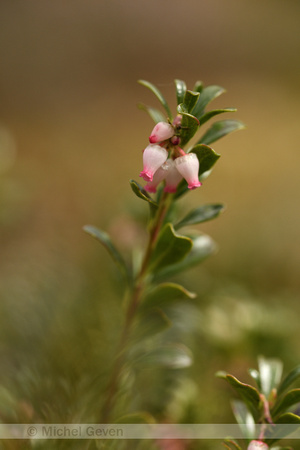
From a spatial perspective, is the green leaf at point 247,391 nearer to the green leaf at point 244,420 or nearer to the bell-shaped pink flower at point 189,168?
the green leaf at point 244,420

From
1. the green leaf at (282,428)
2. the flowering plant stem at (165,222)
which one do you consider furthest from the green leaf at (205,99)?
the green leaf at (282,428)

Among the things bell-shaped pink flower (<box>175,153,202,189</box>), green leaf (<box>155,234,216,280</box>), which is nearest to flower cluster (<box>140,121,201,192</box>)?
bell-shaped pink flower (<box>175,153,202,189</box>)

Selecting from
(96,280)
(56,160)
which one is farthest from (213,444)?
(56,160)

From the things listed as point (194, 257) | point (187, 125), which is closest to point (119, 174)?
point (194, 257)

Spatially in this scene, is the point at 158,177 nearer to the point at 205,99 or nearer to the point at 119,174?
the point at 205,99

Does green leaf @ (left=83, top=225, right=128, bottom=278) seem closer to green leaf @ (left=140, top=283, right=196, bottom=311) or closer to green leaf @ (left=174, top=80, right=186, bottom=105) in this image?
green leaf @ (left=140, top=283, right=196, bottom=311)

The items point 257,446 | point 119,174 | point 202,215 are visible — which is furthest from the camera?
point 119,174

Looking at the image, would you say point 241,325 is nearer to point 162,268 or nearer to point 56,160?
point 162,268
